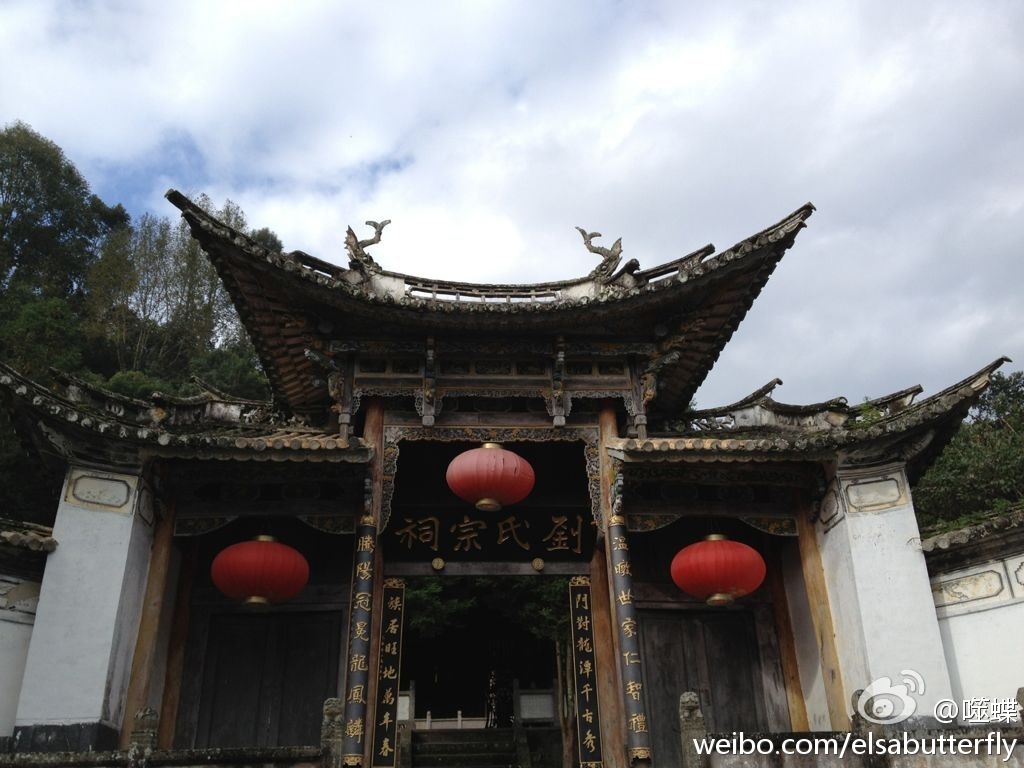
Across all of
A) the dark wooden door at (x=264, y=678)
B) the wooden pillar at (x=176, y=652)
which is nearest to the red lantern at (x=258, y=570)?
the dark wooden door at (x=264, y=678)

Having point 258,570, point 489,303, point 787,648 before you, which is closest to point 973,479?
point 787,648

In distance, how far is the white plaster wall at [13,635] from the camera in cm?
733

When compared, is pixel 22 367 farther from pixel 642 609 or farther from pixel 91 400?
pixel 642 609

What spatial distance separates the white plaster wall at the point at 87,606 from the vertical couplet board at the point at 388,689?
2526mm

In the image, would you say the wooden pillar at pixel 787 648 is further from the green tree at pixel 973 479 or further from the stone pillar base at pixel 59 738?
the green tree at pixel 973 479

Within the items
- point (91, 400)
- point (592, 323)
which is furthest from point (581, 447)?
point (91, 400)

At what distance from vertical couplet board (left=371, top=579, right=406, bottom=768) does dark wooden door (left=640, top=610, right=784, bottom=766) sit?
3.04 metres

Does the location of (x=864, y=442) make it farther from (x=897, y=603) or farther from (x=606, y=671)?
(x=606, y=671)

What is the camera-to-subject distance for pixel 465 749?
42.3ft

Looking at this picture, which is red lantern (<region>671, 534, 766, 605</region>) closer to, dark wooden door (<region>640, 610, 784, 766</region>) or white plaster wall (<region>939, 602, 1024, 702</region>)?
dark wooden door (<region>640, 610, 784, 766</region>)

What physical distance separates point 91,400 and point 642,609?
6.77 m

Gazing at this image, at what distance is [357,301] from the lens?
8.78 m

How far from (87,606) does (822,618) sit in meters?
7.57

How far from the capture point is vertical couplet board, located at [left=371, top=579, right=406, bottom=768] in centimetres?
823
